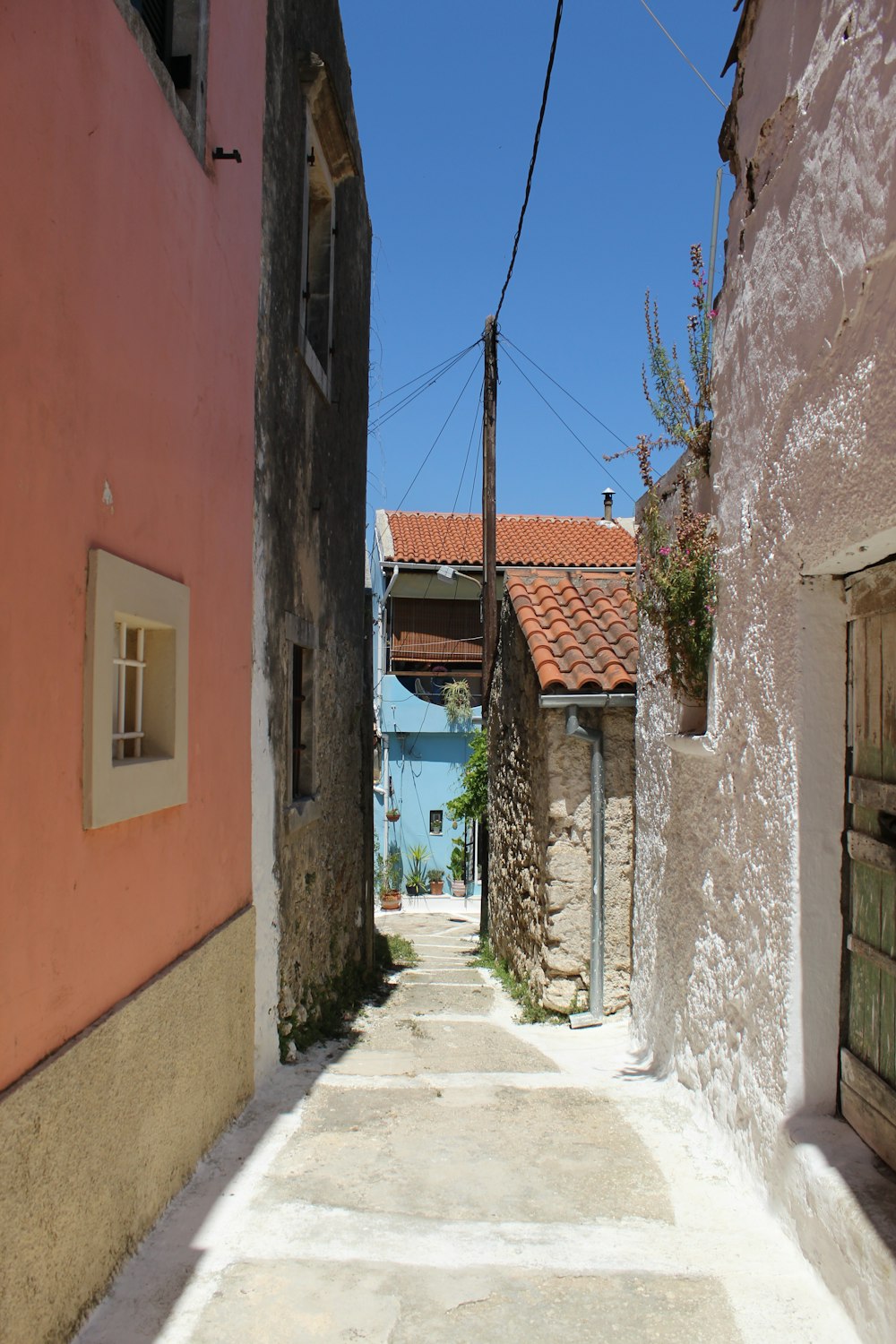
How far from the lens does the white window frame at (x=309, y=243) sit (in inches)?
274

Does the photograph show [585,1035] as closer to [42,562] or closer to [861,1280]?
[861,1280]

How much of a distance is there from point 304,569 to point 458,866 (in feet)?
51.4

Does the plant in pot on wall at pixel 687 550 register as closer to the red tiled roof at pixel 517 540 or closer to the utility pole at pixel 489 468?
the utility pole at pixel 489 468

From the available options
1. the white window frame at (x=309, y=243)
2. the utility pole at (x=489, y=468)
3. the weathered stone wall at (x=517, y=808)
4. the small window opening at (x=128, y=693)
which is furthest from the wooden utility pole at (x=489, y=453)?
the small window opening at (x=128, y=693)

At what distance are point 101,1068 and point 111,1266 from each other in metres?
0.64

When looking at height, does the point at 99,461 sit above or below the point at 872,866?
above

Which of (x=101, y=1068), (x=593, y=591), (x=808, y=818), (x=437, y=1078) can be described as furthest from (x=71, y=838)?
(x=593, y=591)

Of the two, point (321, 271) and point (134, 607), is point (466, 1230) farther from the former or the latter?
point (321, 271)

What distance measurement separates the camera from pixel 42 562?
279 centimetres

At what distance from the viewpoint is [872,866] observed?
3.39 meters

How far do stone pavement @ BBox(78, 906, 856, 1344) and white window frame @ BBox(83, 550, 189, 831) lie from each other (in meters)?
1.47

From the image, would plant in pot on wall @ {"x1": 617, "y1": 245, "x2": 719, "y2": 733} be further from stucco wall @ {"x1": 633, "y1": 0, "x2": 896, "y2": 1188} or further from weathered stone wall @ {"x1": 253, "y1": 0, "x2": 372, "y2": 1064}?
weathered stone wall @ {"x1": 253, "y1": 0, "x2": 372, "y2": 1064}

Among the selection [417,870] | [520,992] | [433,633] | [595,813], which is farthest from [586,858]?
[433,633]

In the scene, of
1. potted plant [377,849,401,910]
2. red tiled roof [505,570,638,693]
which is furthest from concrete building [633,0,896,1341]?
potted plant [377,849,401,910]
